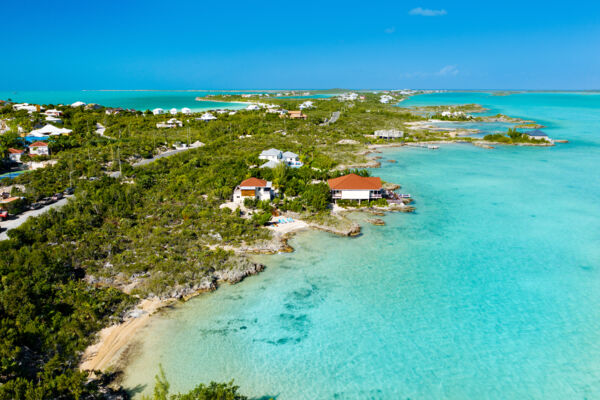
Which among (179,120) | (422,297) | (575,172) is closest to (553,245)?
(422,297)

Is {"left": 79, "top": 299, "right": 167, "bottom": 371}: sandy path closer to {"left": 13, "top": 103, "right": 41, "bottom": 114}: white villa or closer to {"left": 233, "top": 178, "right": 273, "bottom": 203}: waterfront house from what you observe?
{"left": 233, "top": 178, "right": 273, "bottom": 203}: waterfront house

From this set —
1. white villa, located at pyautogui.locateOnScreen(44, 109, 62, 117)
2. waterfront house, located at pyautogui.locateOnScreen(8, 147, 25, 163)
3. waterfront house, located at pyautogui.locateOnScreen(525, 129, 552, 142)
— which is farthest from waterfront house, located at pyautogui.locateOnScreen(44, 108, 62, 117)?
waterfront house, located at pyautogui.locateOnScreen(525, 129, 552, 142)

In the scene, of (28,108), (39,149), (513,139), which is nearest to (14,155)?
(39,149)

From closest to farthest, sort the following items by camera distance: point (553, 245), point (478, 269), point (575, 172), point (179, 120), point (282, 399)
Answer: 1. point (282, 399)
2. point (478, 269)
3. point (553, 245)
4. point (575, 172)
5. point (179, 120)

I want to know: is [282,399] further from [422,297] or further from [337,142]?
[337,142]

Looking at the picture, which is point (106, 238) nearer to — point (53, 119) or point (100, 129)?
point (100, 129)

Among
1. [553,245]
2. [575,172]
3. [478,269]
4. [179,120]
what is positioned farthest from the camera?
[179,120]
